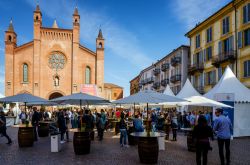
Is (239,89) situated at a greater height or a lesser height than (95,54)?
lesser

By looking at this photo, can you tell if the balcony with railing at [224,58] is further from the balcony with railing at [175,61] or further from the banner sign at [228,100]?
the banner sign at [228,100]

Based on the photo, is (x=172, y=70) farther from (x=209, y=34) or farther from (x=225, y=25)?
(x=225, y=25)

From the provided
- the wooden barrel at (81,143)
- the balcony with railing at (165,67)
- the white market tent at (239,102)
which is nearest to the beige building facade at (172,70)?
the balcony with railing at (165,67)

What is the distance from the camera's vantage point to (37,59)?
41750mm

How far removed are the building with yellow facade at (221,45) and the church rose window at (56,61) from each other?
2031cm

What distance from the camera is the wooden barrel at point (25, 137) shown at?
12430mm

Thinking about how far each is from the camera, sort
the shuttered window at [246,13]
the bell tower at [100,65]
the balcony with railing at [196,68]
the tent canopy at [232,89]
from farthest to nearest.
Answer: the bell tower at [100,65] < the balcony with railing at [196,68] < the shuttered window at [246,13] < the tent canopy at [232,89]

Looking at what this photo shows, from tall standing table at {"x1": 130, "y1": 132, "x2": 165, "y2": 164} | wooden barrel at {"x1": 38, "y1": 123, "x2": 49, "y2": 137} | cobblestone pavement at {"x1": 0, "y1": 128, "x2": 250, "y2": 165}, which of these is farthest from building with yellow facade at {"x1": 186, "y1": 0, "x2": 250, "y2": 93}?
tall standing table at {"x1": 130, "y1": 132, "x2": 165, "y2": 164}

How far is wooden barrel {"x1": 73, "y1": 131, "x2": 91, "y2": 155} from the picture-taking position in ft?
34.8

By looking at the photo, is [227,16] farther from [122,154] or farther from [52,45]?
[52,45]

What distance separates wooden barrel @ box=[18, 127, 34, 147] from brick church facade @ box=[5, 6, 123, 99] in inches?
1165

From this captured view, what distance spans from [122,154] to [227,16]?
77.9 ft

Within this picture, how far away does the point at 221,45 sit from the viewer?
Result: 98.6 ft

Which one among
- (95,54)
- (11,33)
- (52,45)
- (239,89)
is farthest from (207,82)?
(11,33)
